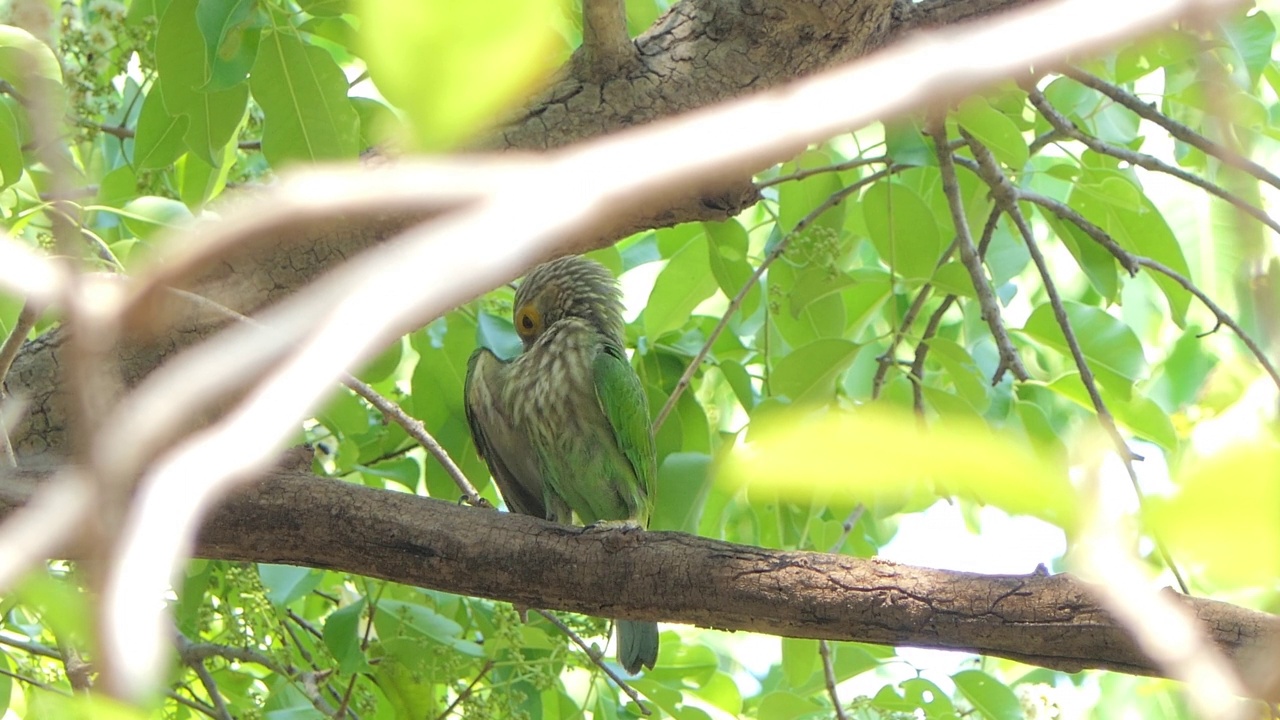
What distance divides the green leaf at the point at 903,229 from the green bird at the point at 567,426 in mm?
855

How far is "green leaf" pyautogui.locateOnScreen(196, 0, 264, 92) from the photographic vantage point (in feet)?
7.06

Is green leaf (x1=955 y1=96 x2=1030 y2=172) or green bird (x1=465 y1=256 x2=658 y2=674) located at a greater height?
green leaf (x1=955 y1=96 x2=1030 y2=172)

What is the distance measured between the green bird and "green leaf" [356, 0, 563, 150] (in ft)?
8.88

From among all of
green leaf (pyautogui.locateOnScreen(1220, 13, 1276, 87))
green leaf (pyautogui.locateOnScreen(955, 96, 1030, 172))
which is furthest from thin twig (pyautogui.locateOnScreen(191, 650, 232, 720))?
green leaf (pyautogui.locateOnScreen(1220, 13, 1276, 87))

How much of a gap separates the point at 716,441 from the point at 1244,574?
2.95 metres

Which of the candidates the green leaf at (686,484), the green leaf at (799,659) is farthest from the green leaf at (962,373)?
the green leaf at (799,659)

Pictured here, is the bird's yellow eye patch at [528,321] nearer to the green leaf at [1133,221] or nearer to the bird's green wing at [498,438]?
the bird's green wing at [498,438]

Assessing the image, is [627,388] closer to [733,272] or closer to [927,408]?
[733,272]

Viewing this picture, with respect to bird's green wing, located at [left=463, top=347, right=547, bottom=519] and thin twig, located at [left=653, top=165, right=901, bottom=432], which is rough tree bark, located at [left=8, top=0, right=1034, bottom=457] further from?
bird's green wing, located at [left=463, top=347, right=547, bottom=519]

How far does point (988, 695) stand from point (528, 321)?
185 cm

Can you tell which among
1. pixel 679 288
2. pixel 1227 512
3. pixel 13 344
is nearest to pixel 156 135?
pixel 13 344

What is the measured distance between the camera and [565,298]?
3.80 metres

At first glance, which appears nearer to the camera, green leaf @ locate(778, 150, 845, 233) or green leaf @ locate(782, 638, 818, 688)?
green leaf @ locate(782, 638, 818, 688)

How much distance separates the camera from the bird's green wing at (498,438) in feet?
10.9
